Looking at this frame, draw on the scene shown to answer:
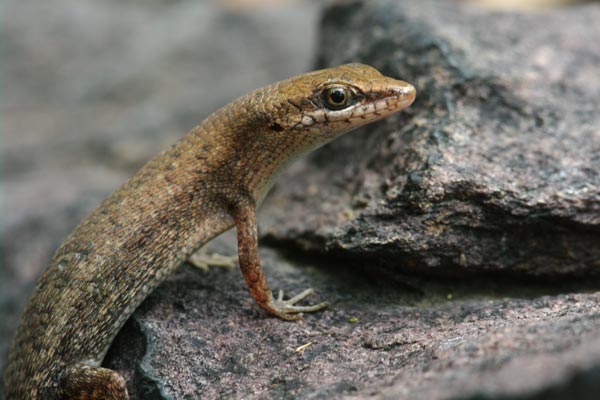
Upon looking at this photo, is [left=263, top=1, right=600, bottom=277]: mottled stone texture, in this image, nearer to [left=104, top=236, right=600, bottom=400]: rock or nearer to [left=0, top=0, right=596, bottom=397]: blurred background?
[left=104, top=236, right=600, bottom=400]: rock

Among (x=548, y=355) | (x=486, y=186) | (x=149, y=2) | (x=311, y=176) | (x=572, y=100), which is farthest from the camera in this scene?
(x=149, y=2)

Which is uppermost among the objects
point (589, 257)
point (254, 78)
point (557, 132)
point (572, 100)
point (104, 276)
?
point (254, 78)

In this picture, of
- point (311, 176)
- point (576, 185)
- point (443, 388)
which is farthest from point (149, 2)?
point (443, 388)

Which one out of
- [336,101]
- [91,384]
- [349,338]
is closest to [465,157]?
[336,101]

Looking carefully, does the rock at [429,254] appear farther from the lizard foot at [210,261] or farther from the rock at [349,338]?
the lizard foot at [210,261]

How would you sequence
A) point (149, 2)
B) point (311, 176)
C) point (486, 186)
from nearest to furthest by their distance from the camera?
point (486, 186), point (311, 176), point (149, 2)

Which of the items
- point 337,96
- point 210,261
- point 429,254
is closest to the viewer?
point 429,254

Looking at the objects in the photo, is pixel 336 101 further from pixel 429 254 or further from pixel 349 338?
pixel 349 338

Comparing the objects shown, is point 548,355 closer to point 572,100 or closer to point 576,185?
point 576,185
